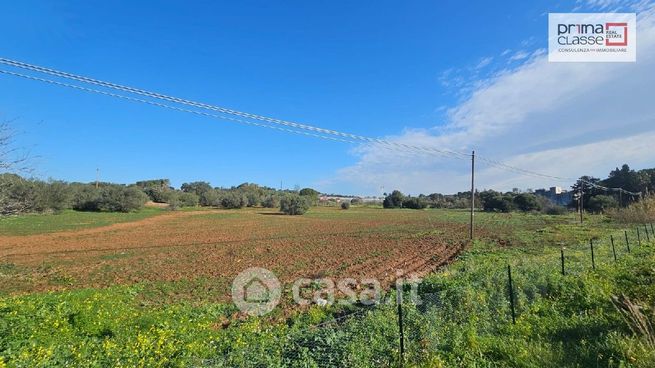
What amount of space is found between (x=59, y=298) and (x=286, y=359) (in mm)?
6664

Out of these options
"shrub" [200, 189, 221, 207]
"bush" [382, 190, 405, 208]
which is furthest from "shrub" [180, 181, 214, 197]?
"bush" [382, 190, 405, 208]

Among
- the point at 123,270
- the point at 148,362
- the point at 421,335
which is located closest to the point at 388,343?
the point at 421,335

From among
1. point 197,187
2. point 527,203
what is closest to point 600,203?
point 527,203

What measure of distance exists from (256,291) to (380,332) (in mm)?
6338

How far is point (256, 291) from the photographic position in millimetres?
10727

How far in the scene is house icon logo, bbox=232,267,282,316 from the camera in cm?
874

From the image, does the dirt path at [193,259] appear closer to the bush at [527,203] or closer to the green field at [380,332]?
the green field at [380,332]

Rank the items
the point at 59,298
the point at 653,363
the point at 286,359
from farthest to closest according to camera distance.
Answer: the point at 59,298, the point at 286,359, the point at 653,363

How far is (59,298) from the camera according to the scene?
7.54 metres

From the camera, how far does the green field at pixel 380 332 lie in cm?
432

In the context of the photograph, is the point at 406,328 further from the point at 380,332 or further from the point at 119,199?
the point at 119,199

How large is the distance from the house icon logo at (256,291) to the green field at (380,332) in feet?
1.74

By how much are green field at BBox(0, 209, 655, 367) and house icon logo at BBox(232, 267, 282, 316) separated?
0.53 metres

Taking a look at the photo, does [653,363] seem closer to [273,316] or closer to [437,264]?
[273,316]
